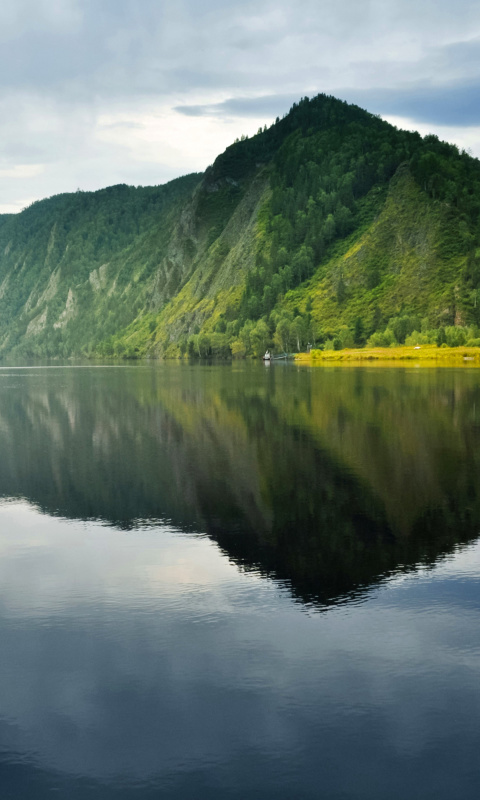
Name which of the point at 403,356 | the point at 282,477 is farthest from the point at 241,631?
the point at 403,356

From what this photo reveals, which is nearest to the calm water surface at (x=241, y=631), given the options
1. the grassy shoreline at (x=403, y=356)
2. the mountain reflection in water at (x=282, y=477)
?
the mountain reflection in water at (x=282, y=477)

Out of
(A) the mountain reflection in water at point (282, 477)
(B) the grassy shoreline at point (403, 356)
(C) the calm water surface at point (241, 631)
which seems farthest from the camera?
(B) the grassy shoreline at point (403, 356)

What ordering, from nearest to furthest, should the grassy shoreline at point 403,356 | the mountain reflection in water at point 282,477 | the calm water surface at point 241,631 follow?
the calm water surface at point 241,631 → the mountain reflection in water at point 282,477 → the grassy shoreline at point 403,356

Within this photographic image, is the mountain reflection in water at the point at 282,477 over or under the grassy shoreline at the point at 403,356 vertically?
under

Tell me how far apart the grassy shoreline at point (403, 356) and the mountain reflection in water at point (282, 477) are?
370ft

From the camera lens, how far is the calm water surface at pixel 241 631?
32.4 feet

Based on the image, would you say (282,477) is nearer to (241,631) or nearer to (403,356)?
(241,631)

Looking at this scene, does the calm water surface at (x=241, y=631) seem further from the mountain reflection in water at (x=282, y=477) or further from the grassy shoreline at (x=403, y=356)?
the grassy shoreline at (x=403, y=356)

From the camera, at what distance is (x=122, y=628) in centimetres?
1407

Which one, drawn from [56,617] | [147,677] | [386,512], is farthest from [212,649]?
[386,512]

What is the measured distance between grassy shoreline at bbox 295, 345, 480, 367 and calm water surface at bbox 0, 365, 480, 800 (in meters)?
136

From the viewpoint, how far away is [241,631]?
13.8 metres

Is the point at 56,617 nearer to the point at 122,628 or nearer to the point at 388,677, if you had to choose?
the point at 122,628

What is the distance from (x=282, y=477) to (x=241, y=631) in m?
15.3
